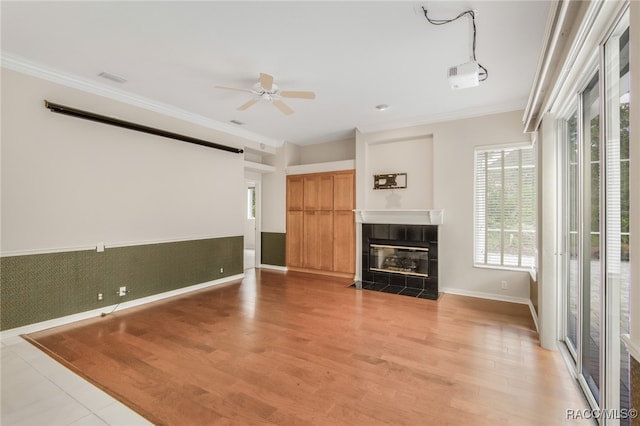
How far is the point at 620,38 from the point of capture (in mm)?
1527

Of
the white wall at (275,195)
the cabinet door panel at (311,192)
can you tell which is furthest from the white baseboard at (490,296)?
the white wall at (275,195)

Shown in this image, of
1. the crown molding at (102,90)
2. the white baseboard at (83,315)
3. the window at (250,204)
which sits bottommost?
the white baseboard at (83,315)

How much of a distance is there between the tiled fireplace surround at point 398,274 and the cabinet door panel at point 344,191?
0.65 m

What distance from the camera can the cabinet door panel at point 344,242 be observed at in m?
6.07

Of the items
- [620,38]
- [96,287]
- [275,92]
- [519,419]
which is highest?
[275,92]

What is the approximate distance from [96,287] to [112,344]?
1.25m

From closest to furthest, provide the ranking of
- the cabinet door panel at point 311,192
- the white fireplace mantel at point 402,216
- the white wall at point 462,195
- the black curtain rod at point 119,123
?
the black curtain rod at point 119,123, the white wall at point 462,195, the white fireplace mantel at point 402,216, the cabinet door panel at point 311,192

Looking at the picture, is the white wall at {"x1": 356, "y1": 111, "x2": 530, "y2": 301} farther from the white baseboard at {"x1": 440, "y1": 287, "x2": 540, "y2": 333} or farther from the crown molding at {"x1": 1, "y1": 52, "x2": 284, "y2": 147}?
the crown molding at {"x1": 1, "y1": 52, "x2": 284, "y2": 147}

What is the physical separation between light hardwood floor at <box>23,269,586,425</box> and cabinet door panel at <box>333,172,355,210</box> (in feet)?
7.85

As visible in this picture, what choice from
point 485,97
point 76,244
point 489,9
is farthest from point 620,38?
point 76,244

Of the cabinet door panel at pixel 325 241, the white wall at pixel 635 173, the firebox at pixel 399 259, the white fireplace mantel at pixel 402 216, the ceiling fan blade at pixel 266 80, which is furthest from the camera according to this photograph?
the cabinet door panel at pixel 325 241

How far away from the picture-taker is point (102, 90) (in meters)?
3.89

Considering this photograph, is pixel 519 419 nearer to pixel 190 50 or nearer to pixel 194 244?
pixel 190 50

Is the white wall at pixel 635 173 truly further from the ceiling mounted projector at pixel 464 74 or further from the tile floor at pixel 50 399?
the tile floor at pixel 50 399
